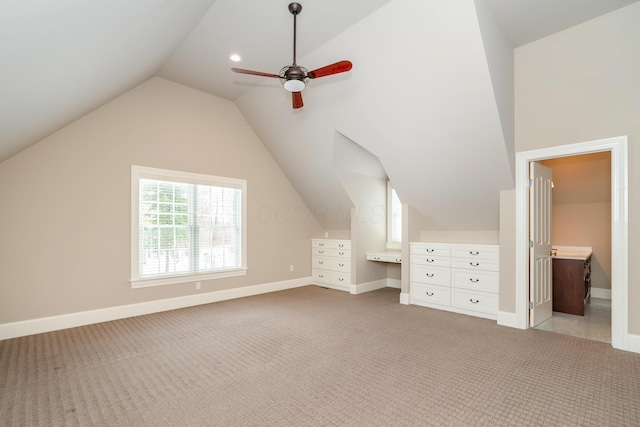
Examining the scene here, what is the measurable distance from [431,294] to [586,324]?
6.22 ft

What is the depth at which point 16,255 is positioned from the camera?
3578 millimetres

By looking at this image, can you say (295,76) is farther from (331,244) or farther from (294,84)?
(331,244)

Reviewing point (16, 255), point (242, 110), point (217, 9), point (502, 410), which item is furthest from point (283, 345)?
point (242, 110)

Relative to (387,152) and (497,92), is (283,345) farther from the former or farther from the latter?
(497,92)

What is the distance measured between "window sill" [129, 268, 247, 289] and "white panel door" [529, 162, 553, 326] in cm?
444

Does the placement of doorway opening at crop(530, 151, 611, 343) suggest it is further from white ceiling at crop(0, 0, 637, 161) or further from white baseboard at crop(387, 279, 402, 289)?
white baseboard at crop(387, 279, 402, 289)

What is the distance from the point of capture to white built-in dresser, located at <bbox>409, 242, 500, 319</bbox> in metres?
4.24

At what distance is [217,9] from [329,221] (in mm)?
4337

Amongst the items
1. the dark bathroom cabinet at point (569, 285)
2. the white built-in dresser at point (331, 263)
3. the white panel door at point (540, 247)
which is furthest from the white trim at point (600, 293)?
the white built-in dresser at point (331, 263)

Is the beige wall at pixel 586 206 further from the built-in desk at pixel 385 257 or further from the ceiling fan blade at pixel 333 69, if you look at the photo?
the ceiling fan blade at pixel 333 69

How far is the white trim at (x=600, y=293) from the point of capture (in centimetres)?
530

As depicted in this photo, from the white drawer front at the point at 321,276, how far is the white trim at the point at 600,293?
4711mm

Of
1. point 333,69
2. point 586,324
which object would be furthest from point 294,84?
point 586,324

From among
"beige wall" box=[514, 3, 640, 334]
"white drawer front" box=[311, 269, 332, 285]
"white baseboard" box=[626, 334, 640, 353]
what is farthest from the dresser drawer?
"white baseboard" box=[626, 334, 640, 353]
